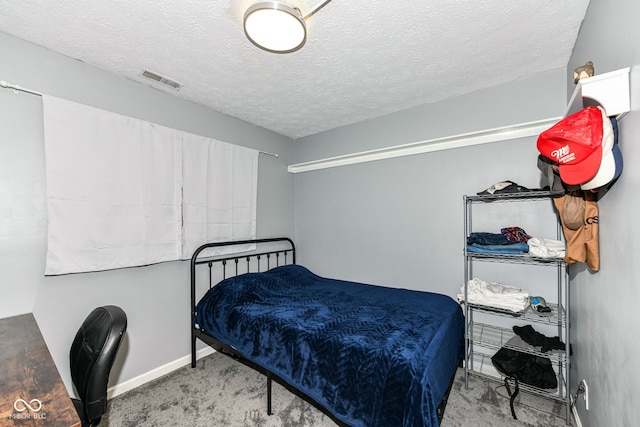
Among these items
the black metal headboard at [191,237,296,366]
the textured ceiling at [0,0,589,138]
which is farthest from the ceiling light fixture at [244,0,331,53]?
the black metal headboard at [191,237,296,366]

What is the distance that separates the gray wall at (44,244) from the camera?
179 cm

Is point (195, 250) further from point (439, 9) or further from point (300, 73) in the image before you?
point (439, 9)

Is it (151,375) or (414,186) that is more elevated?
(414,186)

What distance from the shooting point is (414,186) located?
2.94m

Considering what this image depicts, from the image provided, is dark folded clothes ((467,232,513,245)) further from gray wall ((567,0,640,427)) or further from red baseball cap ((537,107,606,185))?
red baseball cap ((537,107,606,185))

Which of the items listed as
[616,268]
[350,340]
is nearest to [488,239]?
[616,268]

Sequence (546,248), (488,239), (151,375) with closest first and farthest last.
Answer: (546,248)
(488,239)
(151,375)

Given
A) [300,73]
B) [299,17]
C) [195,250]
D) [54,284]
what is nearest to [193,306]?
[195,250]

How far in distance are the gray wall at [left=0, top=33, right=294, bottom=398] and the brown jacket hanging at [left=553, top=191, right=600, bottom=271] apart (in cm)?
300

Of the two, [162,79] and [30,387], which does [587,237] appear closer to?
[30,387]

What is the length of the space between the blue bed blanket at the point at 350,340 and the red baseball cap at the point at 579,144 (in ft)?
3.88

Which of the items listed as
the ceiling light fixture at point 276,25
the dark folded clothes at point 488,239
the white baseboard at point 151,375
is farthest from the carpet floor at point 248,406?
the ceiling light fixture at point 276,25

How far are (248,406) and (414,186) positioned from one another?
98.5 inches

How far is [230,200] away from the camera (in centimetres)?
303
